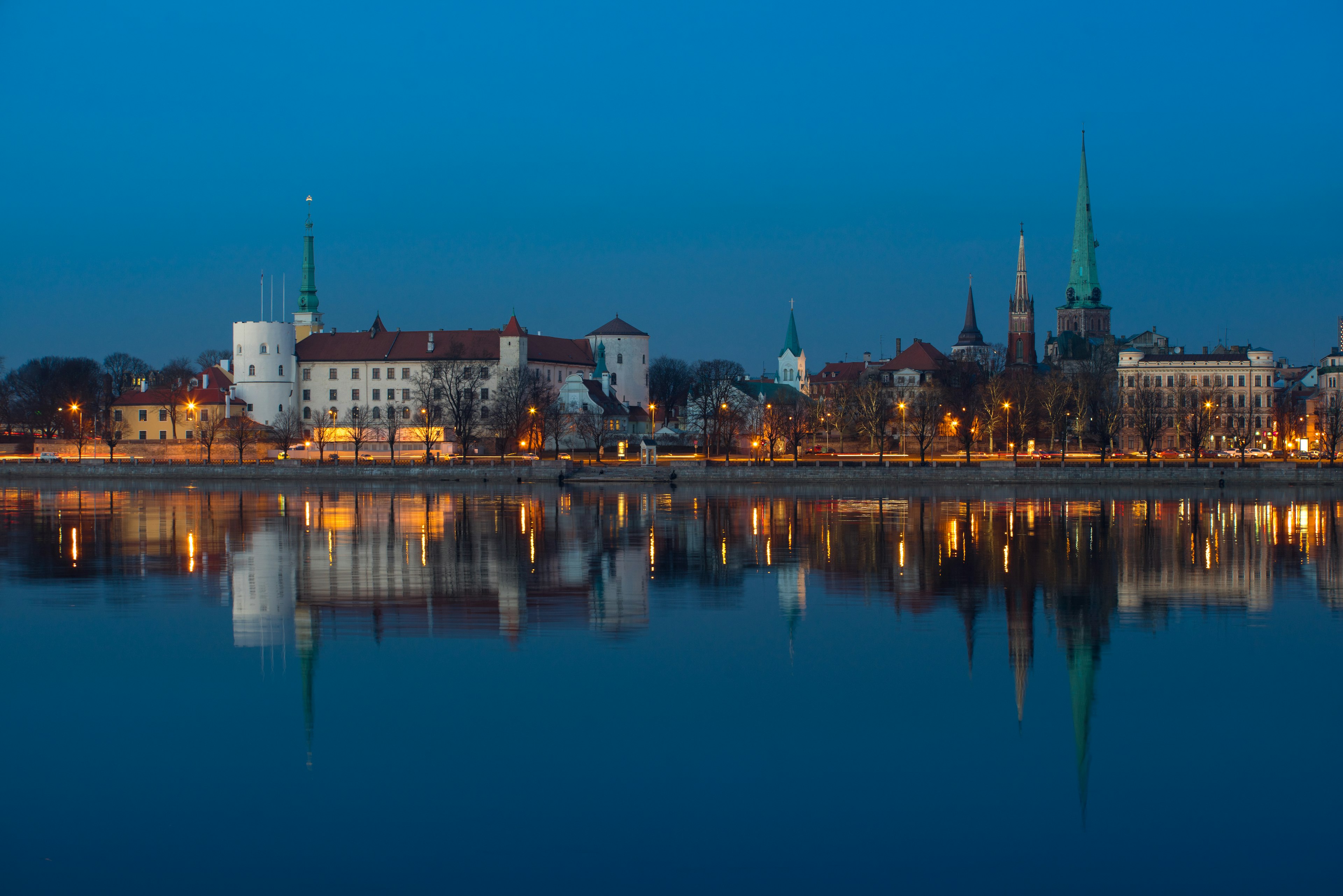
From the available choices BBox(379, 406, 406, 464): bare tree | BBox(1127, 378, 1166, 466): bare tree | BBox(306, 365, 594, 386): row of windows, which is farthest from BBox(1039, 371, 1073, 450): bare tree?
BBox(306, 365, 594, 386): row of windows

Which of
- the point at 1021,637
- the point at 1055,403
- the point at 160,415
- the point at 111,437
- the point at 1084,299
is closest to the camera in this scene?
the point at 1021,637

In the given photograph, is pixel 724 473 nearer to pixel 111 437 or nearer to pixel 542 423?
pixel 542 423

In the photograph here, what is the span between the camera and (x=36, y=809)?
9484 mm

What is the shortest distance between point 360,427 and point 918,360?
5347 cm

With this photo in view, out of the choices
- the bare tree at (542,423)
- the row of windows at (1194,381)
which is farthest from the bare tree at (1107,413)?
the bare tree at (542,423)

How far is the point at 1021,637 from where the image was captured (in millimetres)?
16094

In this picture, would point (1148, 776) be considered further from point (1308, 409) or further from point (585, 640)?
point (1308, 409)

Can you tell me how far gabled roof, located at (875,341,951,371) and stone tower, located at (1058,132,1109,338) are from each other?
2494cm

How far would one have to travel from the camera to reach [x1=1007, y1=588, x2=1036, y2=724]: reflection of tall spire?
1338 cm

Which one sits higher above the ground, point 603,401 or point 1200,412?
point 603,401

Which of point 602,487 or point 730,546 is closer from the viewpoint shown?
point 730,546

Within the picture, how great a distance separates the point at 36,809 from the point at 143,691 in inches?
154

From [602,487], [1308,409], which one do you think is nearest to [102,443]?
[602,487]

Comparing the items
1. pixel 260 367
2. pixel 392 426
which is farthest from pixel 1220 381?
pixel 260 367
